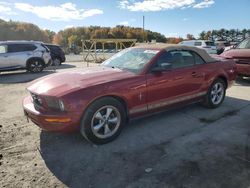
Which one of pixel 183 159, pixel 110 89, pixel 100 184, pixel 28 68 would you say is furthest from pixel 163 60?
pixel 28 68

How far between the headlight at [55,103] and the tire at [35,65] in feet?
32.5

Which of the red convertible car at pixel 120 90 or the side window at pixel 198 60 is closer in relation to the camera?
the red convertible car at pixel 120 90

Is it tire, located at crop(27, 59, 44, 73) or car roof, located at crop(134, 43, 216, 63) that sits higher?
car roof, located at crop(134, 43, 216, 63)

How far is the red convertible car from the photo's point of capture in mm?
3807

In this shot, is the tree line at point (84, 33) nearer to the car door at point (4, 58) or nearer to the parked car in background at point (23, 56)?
the parked car in background at point (23, 56)

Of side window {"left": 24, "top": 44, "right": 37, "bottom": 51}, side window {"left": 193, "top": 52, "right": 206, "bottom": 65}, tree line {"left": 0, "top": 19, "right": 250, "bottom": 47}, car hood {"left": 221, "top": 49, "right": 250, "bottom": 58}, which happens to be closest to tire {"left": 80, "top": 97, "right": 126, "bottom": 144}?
side window {"left": 193, "top": 52, "right": 206, "bottom": 65}

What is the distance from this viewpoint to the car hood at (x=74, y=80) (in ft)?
12.8

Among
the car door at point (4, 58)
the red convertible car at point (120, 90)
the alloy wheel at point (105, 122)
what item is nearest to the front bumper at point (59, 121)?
the red convertible car at point (120, 90)

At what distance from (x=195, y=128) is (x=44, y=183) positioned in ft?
9.48

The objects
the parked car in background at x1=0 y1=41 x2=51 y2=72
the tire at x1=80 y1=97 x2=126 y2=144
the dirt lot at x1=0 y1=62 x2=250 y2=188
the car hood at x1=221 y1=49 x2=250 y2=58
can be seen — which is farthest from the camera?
the parked car in background at x1=0 y1=41 x2=51 y2=72

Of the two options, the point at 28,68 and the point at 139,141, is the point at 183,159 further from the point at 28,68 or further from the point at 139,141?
the point at 28,68

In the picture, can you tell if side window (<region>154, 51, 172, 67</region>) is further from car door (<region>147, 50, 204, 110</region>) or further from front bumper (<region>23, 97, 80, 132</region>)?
front bumper (<region>23, 97, 80, 132</region>)

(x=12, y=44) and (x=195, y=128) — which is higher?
(x=12, y=44)

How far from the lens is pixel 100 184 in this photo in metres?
3.11
